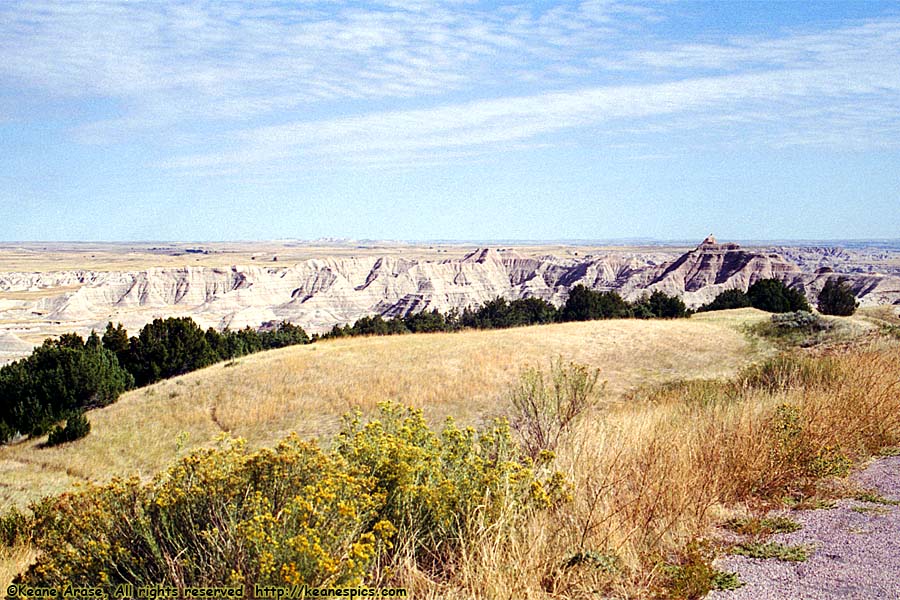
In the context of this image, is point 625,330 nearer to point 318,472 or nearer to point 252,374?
point 252,374

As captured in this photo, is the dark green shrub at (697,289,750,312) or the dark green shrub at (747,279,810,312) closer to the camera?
the dark green shrub at (747,279,810,312)

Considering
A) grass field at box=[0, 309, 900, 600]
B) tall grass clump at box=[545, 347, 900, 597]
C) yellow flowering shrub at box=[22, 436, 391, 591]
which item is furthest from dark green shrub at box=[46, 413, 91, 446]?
yellow flowering shrub at box=[22, 436, 391, 591]

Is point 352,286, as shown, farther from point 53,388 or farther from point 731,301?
point 53,388

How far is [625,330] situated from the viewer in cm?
2692

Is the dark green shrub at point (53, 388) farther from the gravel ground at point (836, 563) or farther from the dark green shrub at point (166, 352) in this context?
the gravel ground at point (836, 563)

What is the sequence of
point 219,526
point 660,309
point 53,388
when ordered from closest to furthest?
point 219,526 → point 53,388 → point 660,309

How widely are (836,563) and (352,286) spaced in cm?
14071

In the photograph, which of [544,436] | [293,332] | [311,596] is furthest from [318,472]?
[293,332]

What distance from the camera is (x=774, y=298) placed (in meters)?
44.2

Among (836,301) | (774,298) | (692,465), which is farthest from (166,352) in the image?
(836,301)

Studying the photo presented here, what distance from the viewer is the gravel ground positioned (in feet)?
12.3

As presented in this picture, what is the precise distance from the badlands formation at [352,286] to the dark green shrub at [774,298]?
45.1 metres

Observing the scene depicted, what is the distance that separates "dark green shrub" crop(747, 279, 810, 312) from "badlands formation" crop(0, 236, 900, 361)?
45.1m

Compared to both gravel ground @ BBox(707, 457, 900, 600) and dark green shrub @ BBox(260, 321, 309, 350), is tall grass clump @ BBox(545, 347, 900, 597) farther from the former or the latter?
dark green shrub @ BBox(260, 321, 309, 350)
